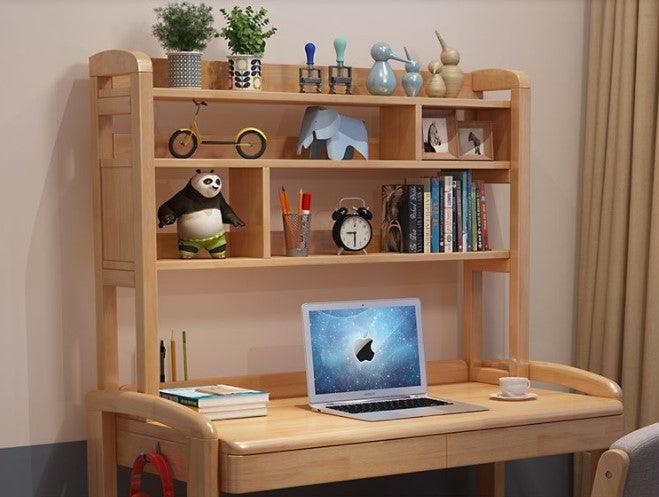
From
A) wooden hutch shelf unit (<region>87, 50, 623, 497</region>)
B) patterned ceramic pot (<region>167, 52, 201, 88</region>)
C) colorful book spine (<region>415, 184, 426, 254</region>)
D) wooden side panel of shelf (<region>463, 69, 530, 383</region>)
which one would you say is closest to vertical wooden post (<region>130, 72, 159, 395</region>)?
wooden hutch shelf unit (<region>87, 50, 623, 497</region>)

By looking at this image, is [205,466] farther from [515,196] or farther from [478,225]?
[515,196]

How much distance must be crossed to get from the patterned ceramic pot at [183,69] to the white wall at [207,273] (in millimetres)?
197

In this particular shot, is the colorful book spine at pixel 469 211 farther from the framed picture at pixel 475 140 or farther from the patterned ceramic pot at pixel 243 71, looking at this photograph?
the patterned ceramic pot at pixel 243 71

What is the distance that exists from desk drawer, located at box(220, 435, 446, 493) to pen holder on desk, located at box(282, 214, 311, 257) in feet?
1.98

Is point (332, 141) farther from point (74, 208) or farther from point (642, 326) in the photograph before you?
point (642, 326)

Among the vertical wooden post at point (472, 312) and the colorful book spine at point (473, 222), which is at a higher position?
the colorful book spine at point (473, 222)

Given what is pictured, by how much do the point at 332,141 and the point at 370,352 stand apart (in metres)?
0.57

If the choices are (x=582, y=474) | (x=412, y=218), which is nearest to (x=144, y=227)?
(x=412, y=218)

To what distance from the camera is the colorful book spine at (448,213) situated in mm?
3201

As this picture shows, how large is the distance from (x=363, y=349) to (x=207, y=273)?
47 centimetres

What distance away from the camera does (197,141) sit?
9.73 ft

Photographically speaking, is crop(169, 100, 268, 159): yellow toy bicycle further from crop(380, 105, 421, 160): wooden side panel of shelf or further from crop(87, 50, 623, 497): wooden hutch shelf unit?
crop(380, 105, 421, 160): wooden side panel of shelf

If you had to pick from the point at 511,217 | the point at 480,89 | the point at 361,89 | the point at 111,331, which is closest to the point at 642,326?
the point at 511,217

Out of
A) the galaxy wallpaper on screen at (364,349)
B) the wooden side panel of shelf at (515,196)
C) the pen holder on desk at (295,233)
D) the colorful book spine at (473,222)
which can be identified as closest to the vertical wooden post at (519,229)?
the wooden side panel of shelf at (515,196)
